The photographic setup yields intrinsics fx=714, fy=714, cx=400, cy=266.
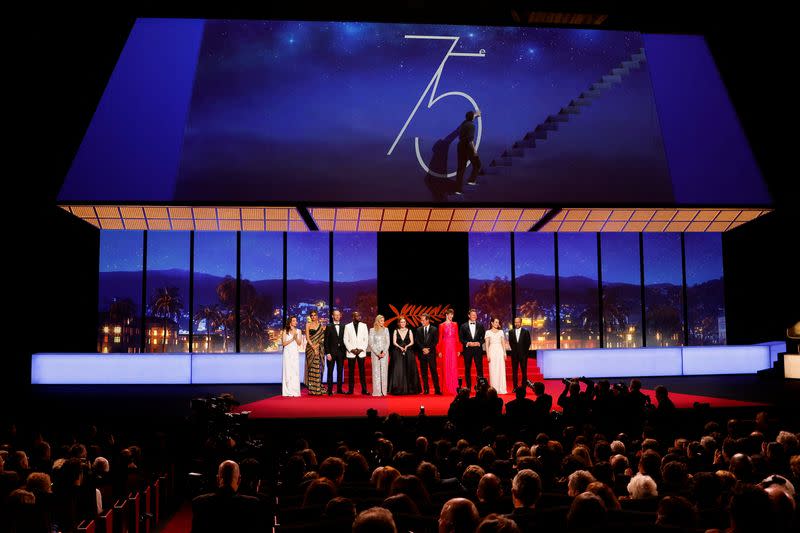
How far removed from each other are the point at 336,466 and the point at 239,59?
12.8 meters

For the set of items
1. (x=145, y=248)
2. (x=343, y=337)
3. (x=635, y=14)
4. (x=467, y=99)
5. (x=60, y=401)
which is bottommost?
(x=60, y=401)

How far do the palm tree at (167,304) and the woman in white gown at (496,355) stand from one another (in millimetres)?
8820

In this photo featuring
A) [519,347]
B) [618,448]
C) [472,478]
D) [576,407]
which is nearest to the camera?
[472,478]

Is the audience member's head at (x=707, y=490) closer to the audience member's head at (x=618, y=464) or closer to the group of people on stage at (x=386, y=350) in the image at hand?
the audience member's head at (x=618, y=464)

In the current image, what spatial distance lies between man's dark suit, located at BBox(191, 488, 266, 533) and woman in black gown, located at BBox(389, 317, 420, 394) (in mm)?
9534

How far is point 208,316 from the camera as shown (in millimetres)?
18359

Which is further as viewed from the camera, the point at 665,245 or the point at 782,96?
the point at 665,245

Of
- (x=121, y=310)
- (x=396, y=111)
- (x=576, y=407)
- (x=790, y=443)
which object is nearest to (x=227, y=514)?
(x=790, y=443)

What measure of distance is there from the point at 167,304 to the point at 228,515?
15382 millimetres

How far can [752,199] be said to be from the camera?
15.8 m

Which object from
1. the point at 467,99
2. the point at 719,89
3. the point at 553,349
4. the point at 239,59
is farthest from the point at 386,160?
the point at 719,89

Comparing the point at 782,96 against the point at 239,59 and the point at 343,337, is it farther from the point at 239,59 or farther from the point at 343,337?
the point at 239,59

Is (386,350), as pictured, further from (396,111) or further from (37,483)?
(37,483)

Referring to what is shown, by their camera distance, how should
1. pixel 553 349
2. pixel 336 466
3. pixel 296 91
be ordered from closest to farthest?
pixel 336 466
pixel 296 91
pixel 553 349
